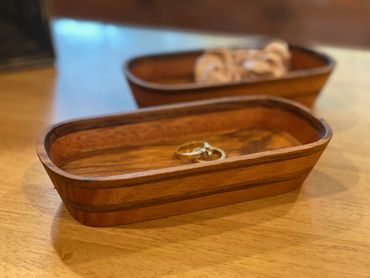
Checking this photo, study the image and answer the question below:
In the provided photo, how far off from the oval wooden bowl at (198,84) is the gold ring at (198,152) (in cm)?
11

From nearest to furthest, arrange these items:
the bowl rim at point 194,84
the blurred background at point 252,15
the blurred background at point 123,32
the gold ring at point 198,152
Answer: the gold ring at point 198,152 → the bowl rim at point 194,84 → the blurred background at point 123,32 → the blurred background at point 252,15

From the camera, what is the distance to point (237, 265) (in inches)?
18.7

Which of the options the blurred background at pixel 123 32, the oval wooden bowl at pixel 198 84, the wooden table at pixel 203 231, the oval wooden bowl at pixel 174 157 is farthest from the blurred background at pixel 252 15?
the oval wooden bowl at pixel 174 157

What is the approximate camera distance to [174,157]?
23.9 inches

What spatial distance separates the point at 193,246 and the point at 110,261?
9 cm

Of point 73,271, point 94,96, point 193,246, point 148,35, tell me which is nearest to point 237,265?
point 193,246

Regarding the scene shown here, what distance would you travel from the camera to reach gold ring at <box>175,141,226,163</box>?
59 centimetres

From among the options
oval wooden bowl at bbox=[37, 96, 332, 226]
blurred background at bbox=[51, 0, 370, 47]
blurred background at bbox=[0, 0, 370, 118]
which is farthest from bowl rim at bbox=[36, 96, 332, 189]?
blurred background at bbox=[51, 0, 370, 47]

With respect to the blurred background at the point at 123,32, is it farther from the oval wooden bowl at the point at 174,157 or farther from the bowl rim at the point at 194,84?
the oval wooden bowl at the point at 174,157

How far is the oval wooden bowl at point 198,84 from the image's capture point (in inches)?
27.6

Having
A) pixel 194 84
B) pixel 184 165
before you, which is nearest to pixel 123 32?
pixel 194 84

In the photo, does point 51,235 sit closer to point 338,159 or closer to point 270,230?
point 270,230

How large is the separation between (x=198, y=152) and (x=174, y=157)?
0.11 feet

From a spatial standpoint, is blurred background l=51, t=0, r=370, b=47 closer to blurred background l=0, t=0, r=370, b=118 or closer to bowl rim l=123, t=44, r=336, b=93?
blurred background l=0, t=0, r=370, b=118
